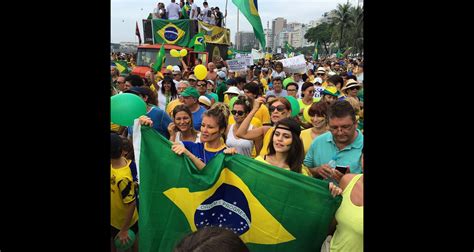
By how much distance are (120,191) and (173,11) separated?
14.7 m

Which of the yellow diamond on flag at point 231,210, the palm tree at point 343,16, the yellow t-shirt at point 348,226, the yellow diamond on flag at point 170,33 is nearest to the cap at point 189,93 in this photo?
the yellow diamond on flag at point 231,210

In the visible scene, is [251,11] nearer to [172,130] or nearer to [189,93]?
[189,93]

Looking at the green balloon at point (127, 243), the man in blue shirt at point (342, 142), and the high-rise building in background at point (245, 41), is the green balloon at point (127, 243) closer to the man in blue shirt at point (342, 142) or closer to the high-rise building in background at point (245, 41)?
the man in blue shirt at point (342, 142)

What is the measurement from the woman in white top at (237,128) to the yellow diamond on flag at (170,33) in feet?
38.9

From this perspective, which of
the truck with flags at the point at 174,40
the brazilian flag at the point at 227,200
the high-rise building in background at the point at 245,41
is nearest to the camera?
the brazilian flag at the point at 227,200

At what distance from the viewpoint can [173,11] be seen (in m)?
16.9

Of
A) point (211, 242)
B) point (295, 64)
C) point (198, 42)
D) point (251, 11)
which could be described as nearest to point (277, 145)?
point (211, 242)

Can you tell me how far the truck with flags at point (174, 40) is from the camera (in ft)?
49.9

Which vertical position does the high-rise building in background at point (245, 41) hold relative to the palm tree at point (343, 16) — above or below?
below
